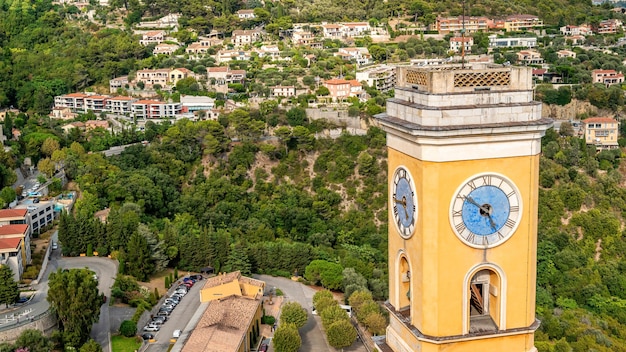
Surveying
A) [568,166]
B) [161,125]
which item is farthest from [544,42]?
[161,125]

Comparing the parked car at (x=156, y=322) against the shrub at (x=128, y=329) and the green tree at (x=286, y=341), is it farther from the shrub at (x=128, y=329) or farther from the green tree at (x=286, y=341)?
the green tree at (x=286, y=341)

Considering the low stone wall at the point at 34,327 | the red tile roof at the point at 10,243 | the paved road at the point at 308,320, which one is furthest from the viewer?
the red tile roof at the point at 10,243

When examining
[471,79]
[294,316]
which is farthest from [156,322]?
[471,79]

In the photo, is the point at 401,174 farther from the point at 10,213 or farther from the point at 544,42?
the point at 544,42

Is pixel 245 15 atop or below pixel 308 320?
atop

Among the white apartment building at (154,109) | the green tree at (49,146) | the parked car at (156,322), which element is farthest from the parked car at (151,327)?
the white apartment building at (154,109)

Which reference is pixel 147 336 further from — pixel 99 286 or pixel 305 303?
pixel 305 303
